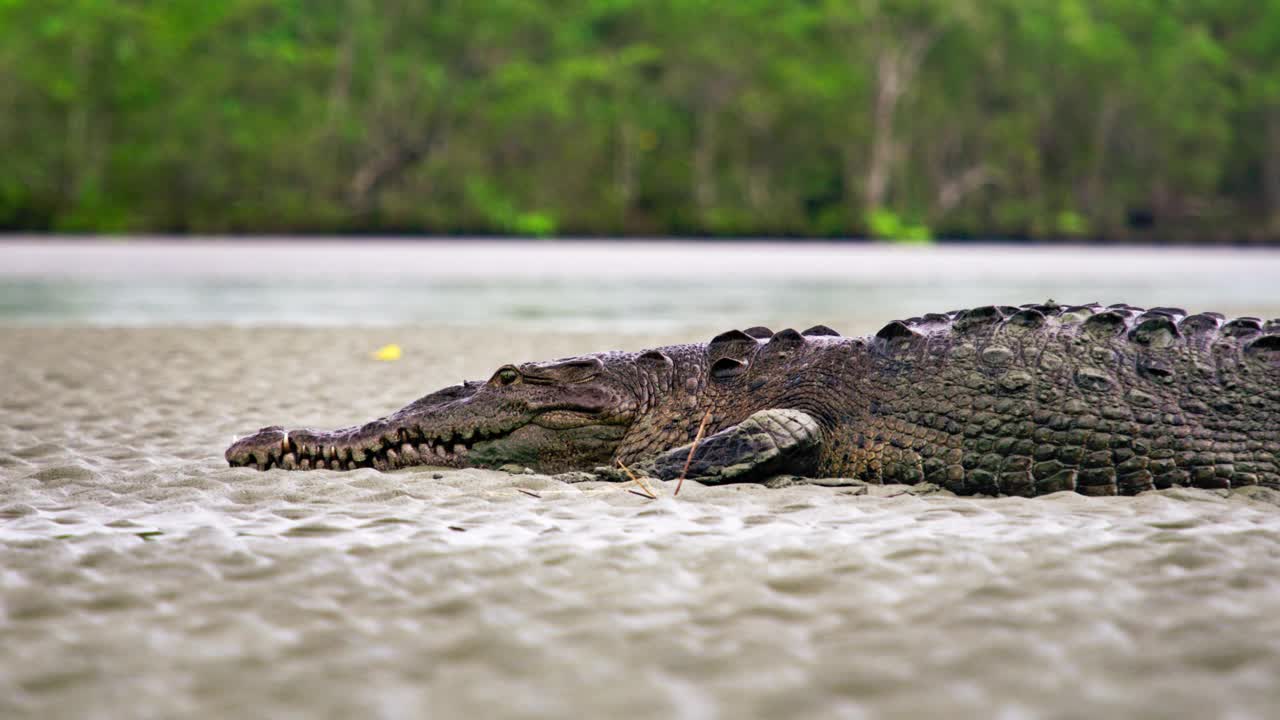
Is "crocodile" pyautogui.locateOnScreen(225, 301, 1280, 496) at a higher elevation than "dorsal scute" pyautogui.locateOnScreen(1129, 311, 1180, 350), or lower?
lower

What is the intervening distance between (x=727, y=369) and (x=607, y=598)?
5.45 ft

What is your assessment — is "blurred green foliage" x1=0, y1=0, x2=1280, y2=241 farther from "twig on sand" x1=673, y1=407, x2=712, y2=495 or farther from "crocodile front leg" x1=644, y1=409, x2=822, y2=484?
"crocodile front leg" x1=644, y1=409, x2=822, y2=484

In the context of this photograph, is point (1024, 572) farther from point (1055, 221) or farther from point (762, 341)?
point (1055, 221)

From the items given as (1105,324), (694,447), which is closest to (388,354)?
(694,447)

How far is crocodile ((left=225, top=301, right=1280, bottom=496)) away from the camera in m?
3.78

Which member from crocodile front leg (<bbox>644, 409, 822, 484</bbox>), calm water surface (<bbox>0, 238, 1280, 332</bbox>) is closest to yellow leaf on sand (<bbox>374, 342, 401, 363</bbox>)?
calm water surface (<bbox>0, 238, 1280, 332</bbox>)

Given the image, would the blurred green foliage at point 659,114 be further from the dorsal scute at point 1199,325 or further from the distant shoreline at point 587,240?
the dorsal scute at point 1199,325

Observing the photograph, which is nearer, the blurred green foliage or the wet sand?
the wet sand

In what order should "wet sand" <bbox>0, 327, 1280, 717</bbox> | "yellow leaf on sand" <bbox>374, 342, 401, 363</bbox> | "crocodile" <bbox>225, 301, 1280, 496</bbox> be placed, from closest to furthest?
1. "wet sand" <bbox>0, 327, 1280, 717</bbox>
2. "crocodile" <bbox>225, 301, 1280, 496</bbox>
3. "yellow leaf on sand" <bbox>374, 342, 401, 363</bbox>

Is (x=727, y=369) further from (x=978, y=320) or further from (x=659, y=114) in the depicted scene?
(x=659, y=114)

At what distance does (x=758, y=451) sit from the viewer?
3.94 metres

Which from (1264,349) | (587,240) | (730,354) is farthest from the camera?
(587,240)

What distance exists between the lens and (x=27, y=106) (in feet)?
134

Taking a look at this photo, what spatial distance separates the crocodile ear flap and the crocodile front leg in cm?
24
